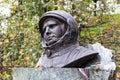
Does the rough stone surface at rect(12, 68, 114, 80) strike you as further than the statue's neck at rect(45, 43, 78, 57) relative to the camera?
No

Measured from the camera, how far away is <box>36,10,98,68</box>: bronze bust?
452 centimetres

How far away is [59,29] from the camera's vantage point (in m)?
4.65

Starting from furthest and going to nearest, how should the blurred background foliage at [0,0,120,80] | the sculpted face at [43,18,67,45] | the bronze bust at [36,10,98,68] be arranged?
the blurred background foliage at [0,0,120,80]
the sculpted face at [43,18,67,45]
the bronze bust at [36,10,98,68]

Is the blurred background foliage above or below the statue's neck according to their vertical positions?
below

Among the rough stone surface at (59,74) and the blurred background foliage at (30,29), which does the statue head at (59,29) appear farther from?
the blurred background foliage at (30,29)

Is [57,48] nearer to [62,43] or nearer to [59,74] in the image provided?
[62,43]

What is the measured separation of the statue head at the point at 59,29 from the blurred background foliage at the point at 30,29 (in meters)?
2.31

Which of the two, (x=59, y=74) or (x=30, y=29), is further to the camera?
(x=30, y=29)

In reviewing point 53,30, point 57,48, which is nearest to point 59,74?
point 57,48

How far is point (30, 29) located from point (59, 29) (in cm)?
300

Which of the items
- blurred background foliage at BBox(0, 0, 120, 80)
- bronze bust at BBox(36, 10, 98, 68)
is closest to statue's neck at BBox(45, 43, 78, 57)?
bronze bust at BBox(36, 10, 98, 68)

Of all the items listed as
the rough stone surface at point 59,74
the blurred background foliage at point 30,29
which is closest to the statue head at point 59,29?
the rough stone surface at point 59,74

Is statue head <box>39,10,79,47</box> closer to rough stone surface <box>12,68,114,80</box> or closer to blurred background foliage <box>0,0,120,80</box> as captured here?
rough stone surface <box>12,68,114,80</box>

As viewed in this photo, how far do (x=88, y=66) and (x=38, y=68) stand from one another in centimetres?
59
